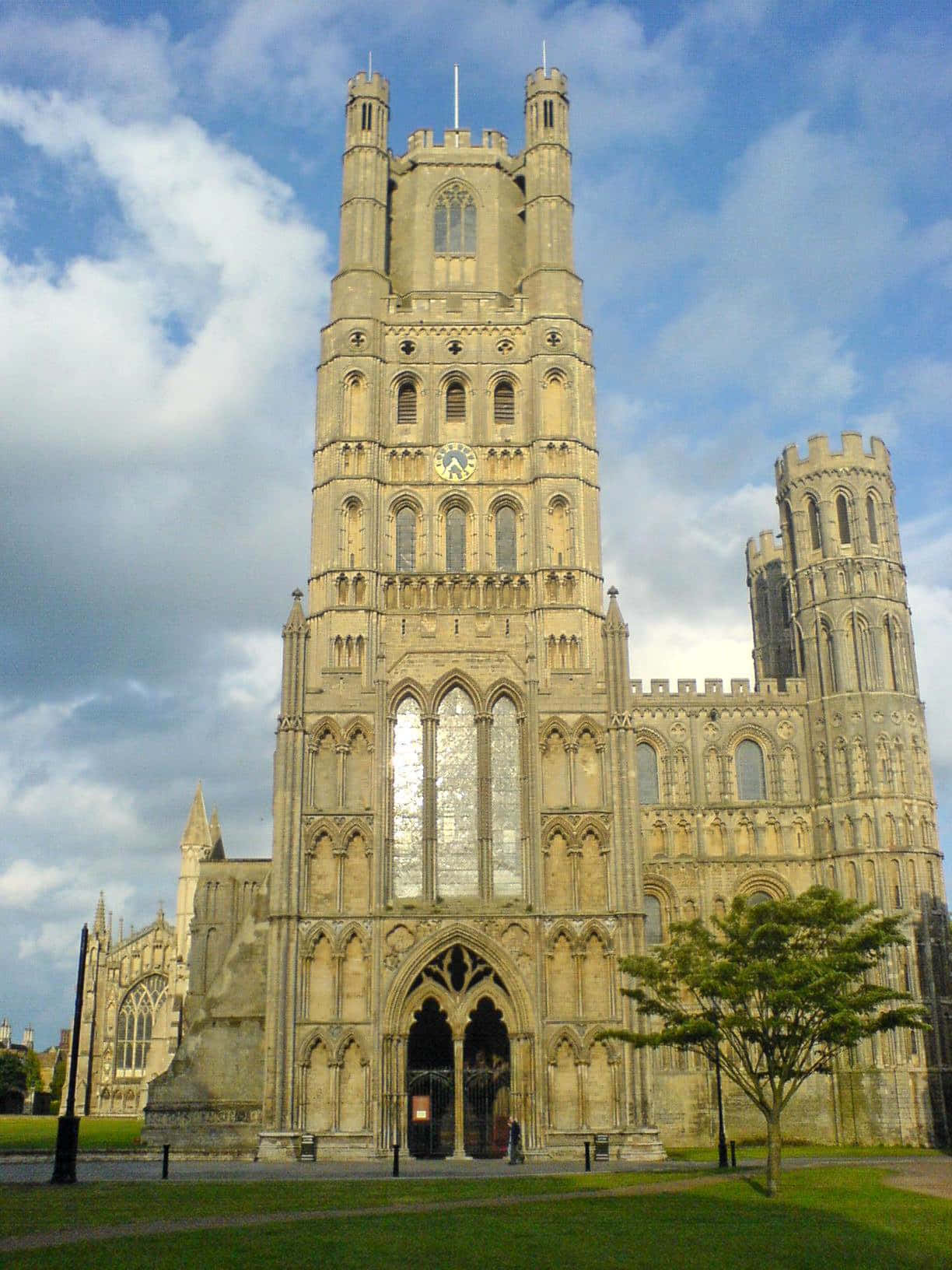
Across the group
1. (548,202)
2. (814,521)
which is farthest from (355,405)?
(814,521)

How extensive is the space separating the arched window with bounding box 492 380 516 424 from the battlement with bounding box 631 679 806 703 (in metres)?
16.4

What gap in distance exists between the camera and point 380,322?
177ft

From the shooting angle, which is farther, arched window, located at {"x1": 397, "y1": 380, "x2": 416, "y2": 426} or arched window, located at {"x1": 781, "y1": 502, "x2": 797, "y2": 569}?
arched window, located at {"x1": 781, "y1": 502, "x2": 797, "y2": 569}

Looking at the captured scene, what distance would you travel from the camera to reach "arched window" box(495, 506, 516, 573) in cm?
5100

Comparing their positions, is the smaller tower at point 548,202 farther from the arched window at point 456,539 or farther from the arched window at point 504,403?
the arched window at point 456,539

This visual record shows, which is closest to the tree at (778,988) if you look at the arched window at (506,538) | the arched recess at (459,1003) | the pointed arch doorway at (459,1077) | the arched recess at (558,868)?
the arched recess at (459,1003)

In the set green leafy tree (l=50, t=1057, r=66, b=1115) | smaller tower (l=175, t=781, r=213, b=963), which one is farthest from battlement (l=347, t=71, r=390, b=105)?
green leafy tree (l=50, t=1057, r=66, b=1115)

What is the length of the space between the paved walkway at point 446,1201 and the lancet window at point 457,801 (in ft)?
31.1

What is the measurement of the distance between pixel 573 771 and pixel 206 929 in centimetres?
1869

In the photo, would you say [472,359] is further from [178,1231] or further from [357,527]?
[178,1231]

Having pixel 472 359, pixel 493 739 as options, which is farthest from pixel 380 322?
pixel 493 739

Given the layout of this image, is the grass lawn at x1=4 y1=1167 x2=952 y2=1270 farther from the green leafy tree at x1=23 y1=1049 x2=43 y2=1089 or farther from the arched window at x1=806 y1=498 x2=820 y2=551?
the green leafy tree at x1=23 y1=1049 x2=43 y2=1089

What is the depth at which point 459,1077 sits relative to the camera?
143ft

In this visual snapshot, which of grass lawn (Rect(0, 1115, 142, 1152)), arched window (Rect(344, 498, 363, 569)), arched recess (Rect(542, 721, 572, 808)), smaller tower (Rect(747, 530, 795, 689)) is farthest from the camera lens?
smaller tower (Rect(747, 530, 795, 689))
